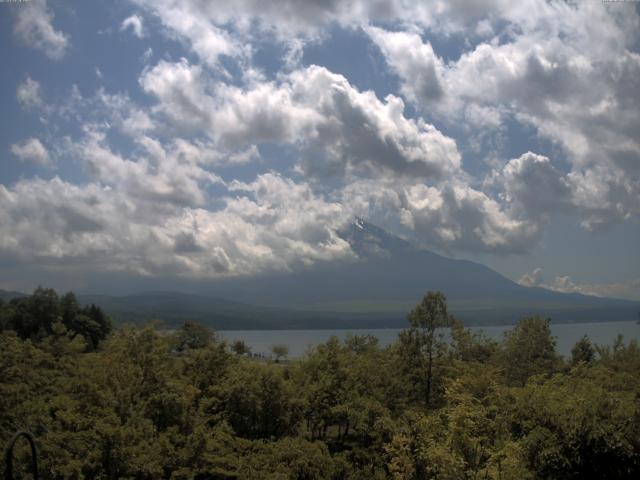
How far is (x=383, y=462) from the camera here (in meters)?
34.4

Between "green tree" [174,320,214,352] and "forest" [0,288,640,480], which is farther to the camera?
"green tree" [174,320,214,352]

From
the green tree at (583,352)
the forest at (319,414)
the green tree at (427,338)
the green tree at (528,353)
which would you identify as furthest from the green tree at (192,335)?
the green tree at (427,338)

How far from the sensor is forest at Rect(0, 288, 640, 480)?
24.5 metres

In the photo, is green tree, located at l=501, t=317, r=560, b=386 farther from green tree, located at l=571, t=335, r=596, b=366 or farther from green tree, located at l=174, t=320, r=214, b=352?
green tree, located at l=174, t=320, r=214, b=352

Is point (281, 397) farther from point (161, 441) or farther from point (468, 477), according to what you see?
point (468, 477)

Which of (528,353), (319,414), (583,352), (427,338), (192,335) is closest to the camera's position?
(319,414)

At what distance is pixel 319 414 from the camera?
41031 millimetres

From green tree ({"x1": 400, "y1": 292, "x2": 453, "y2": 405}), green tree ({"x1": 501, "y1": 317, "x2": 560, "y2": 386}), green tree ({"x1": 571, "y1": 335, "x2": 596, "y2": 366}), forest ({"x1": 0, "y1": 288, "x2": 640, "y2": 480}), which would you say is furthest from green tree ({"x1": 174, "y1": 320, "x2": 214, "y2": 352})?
green tree ({"x1": 400, "y1": 292, "x2": 453, "y2": 405})

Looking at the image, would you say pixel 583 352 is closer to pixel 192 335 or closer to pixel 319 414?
pixel 319 414

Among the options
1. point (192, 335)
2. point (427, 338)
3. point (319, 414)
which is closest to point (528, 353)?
point (427, 338)

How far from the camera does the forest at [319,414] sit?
2452 cm

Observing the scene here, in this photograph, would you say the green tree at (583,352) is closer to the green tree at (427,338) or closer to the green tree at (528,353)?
the green tree at (528,353)

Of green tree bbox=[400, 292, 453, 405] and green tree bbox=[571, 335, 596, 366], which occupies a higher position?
green tree bbox=[400, 292, 453, 405]

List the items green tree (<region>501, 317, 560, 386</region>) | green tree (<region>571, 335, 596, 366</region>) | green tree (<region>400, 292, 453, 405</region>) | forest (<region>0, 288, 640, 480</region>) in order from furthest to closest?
green tree (<region>571, 335, 596, 366</region>) < green tree (<region>501, 317, 560, 386</region>) < green tree (<region>400, 292, 453, 405</region>) < forest (<region>0, 288, 640, 480</region>)
